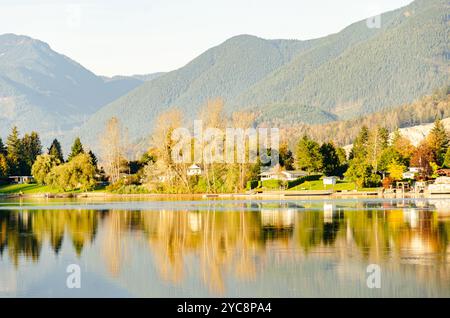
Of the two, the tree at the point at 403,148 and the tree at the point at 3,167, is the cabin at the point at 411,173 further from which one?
the tree at the point at 3,167

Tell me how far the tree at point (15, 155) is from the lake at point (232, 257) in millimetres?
80054

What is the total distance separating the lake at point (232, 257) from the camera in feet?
76.3

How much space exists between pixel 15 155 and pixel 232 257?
104227mm

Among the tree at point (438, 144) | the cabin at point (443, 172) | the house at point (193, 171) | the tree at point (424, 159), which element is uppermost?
the tree at point (438, 144)

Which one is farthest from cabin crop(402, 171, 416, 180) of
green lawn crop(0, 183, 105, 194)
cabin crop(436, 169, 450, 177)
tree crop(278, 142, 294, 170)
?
green lawn crop(0, 183, 105, 194)

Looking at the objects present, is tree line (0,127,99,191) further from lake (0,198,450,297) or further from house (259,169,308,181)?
lake (0,198,450,297)

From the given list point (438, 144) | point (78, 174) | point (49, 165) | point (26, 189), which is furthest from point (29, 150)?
point (438, 144)

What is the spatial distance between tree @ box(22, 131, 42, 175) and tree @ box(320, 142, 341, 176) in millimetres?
50266

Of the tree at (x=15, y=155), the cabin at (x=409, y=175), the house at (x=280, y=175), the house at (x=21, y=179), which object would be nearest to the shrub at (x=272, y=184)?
the house at (x=280, y=175)

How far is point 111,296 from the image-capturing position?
22578 millimetres

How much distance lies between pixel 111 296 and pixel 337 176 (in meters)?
85.1

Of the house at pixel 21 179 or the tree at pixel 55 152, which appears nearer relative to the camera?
the house at pixel 21 179

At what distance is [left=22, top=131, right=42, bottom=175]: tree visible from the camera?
426 feet

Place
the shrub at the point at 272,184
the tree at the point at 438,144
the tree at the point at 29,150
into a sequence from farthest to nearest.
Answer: the tree at the point at 29,150, the tree at the point at 438,144, the shrub at the point at 272,184
